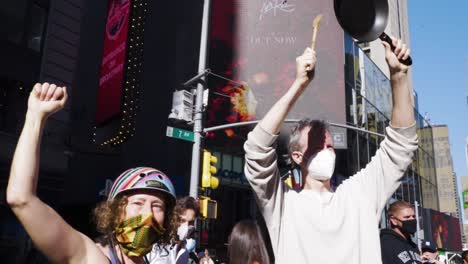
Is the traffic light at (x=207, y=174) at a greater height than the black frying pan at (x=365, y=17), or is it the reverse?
the black frying pan at (x=365, y=17)

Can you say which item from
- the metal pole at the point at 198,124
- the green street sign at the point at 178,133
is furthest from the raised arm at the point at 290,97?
the metal pole at the point at 198,124

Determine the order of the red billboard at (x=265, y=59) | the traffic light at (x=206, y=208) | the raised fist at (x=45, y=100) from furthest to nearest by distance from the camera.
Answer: the red billboard at (x=265, y=59)
the traffic light at (x=206, y=208)
the raised fist at (x=45, y=100)

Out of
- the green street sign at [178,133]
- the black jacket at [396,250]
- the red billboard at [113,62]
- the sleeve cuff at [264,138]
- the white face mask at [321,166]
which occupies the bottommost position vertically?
the black jacket at [396,250]

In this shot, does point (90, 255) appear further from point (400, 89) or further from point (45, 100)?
point (400, 89)

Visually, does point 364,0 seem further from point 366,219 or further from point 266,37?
point 266,37

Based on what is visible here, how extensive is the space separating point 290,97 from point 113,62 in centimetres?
1489

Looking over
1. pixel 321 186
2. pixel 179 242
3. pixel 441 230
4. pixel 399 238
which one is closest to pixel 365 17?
pixel 321 186

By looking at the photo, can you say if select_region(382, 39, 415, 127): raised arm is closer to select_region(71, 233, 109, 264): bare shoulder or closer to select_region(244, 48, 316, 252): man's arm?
select_region(244, 48, 316, 252): man's arm

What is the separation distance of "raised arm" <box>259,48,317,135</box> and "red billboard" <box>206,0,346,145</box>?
25090 millimetres

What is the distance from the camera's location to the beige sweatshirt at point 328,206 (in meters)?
2.31

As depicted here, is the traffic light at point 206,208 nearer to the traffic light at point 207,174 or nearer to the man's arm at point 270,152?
the traffic light at point 207,174

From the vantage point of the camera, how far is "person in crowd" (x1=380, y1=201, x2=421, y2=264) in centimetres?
482

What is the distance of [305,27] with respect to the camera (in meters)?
31.1

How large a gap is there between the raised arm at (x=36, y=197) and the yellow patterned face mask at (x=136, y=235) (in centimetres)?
50
